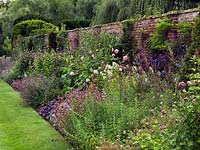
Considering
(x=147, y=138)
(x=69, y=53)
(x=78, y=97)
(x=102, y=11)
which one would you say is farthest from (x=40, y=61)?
(x=147, y=138)

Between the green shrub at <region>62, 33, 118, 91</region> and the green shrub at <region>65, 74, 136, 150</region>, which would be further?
the green shrub at <region>62, 33, 118, 91</region>

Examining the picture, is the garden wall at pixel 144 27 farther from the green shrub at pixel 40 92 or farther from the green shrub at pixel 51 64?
the green shrub at pixel 40 92

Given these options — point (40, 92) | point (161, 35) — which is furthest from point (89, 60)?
point (161, 35)

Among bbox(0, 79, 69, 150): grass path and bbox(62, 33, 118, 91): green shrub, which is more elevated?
bbox(62, 33, 118, 91): green shrub

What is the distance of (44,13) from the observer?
32.5m

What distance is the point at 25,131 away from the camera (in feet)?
20.1

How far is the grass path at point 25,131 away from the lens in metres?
→ 5.18

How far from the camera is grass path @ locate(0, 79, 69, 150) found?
5.18 metres

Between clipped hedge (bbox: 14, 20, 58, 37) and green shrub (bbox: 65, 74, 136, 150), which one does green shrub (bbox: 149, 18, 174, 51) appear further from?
clipped hedge (bbox: 14, 20, 58, 37)

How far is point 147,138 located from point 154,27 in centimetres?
386

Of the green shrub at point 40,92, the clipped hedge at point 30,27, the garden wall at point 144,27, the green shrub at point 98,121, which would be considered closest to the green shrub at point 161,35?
the garden wall at point 144,27

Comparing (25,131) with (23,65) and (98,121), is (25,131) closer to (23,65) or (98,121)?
(98,121)

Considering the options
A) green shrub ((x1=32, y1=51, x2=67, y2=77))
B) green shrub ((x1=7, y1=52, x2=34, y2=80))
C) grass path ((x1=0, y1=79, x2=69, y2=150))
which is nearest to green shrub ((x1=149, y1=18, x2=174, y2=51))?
Result: grass path ((x1=0, y1=79, x2=69, y2=150))

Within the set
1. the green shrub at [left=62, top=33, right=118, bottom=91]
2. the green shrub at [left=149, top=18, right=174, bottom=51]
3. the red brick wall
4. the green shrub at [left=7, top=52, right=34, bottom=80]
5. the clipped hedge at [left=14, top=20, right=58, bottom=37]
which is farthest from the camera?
the clipped hedge at [left=14, top=20, right=58, bottom=37]
